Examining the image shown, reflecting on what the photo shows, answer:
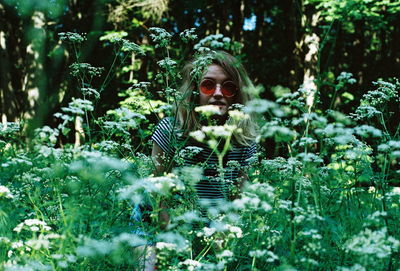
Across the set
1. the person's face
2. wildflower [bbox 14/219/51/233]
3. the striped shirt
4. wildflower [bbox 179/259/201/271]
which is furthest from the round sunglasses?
wildflower [bbox 14/219/51/233]

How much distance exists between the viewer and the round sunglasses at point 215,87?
3918 millimetres

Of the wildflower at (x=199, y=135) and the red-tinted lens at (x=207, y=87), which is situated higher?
the red-tinted lens at (x=207, y=87)

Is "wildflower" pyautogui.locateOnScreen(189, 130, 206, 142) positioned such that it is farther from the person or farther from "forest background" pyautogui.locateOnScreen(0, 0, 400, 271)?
the person

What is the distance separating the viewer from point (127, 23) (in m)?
13.4

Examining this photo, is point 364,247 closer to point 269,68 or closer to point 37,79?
point 37,79

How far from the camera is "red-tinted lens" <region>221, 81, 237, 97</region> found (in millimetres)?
3957

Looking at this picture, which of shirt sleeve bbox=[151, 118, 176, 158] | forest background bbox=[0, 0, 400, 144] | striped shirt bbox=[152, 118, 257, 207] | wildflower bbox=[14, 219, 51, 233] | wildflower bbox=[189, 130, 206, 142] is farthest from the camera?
forest background bbox=[0, 0, 400, 144]

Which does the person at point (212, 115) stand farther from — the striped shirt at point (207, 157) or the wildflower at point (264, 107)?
the wildflower at point (264, 107)

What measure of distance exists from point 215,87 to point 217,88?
0.09 feet

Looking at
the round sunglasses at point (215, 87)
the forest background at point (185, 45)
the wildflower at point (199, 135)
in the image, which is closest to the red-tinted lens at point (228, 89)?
the round sunglasses at point (215, 87)

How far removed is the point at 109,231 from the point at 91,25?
1217 centimetres

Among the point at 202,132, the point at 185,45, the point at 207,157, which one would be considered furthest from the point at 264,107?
the point at 185,45

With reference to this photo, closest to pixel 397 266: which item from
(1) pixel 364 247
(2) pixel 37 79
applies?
(1) pixel 364 247

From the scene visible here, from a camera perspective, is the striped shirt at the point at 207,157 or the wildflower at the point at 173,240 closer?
the wildflower at the point at 173,240
